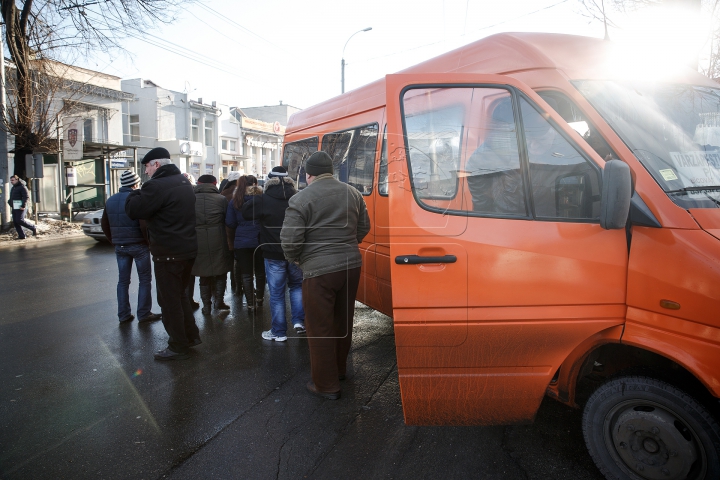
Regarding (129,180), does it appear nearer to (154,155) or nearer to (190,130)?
(154,155)

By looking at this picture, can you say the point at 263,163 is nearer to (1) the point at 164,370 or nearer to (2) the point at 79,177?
(2) the point at 79,177

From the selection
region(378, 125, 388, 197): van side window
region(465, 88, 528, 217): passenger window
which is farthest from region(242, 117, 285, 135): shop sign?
region(465, 88, 528, 217): passenger window

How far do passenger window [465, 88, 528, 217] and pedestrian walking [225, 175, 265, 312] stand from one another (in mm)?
3389

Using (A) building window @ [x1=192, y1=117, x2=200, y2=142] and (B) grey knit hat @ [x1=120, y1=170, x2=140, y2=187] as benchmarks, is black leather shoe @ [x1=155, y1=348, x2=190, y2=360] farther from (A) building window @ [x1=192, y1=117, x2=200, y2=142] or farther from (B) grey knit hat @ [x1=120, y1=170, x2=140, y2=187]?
(A) building window @ [x1=192, y1=117, x2=200, y2=142]

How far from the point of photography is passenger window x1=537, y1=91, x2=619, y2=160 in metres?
2.76

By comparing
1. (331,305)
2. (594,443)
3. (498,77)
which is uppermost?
(498,77)

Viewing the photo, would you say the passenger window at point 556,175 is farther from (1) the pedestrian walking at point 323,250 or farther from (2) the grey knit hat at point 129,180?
(2) the grey knit hat at point 129,180

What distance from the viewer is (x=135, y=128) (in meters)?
38.8

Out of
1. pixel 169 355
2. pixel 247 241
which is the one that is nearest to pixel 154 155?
pixel 247 241

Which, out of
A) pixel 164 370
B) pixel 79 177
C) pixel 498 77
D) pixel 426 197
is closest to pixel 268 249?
pixel 164 370

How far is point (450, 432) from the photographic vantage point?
3.49 metres

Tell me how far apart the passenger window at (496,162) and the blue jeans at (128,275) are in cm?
465

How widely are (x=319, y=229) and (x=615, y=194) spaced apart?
6.99ft

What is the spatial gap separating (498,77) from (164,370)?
3.80 metres
